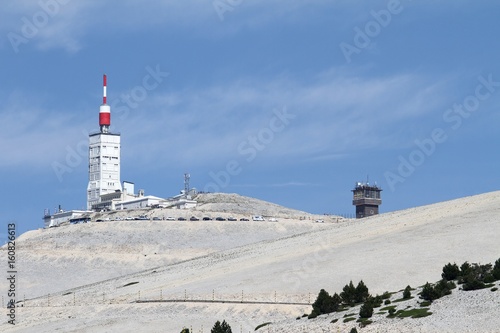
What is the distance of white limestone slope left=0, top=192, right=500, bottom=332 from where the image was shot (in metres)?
81.3

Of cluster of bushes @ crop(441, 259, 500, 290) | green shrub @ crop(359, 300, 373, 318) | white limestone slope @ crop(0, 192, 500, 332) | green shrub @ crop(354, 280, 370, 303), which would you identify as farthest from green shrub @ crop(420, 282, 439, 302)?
green shrub @ crop(354, 280, 370, 303)

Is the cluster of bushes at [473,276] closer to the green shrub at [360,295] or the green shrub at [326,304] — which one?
the green shrub at [360,295]

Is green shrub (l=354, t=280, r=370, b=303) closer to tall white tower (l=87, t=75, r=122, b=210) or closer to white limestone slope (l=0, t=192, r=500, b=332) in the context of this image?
white limestone slope (l=0, t=192, r=500, b=332)

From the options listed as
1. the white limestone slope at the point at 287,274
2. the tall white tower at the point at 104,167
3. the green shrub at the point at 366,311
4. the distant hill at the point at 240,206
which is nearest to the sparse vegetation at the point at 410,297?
the green shrub at the point at 366,311

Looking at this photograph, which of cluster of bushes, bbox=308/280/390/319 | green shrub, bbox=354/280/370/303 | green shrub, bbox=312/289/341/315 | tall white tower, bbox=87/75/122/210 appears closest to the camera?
cluster of bushes, bbox=308/280/390/319

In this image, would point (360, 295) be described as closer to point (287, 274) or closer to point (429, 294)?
point (429, 294)

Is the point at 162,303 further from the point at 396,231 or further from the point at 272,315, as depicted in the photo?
the point at 396,231

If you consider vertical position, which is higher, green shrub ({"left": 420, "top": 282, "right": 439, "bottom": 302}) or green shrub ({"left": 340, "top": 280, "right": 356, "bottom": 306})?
green shrub ({"left": 340, "top": 280, "right": 356, "bottom": 306})

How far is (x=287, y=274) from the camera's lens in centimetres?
9438

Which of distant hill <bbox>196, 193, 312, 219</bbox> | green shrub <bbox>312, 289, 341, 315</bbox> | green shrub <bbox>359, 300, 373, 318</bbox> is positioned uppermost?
distant hill <bbox>196, 193, 312, 219</bbox>

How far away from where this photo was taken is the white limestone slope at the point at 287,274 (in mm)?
81312

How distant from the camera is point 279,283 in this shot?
90.6m

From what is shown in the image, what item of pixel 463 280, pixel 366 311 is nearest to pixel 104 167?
pixel 463 280

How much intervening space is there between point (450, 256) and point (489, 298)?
1139 inches
